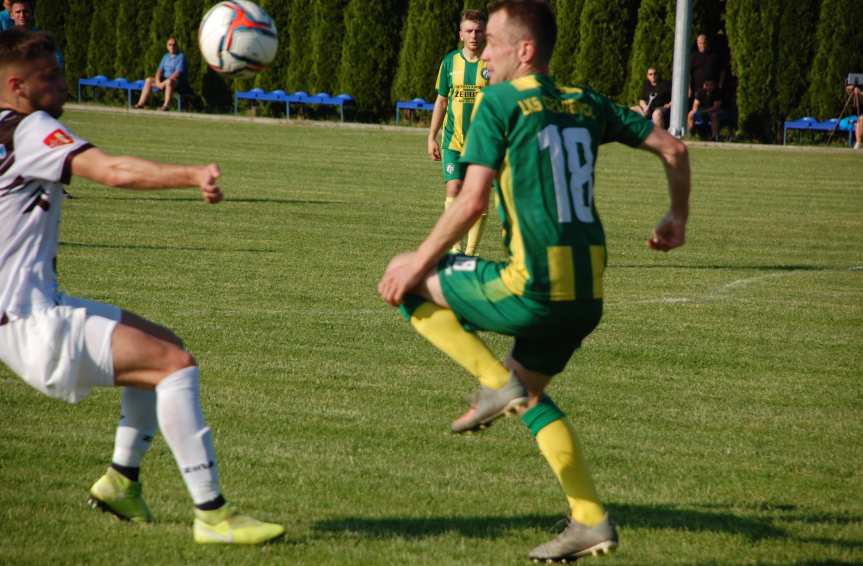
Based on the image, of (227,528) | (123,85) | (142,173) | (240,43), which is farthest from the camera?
(123,85)

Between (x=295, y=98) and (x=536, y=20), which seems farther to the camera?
(x=295, y=98)

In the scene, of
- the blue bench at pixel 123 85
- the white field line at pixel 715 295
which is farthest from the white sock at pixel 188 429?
the blue bench at pixel 123 85

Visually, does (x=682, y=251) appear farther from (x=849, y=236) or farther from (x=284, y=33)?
(x=284, y=33)

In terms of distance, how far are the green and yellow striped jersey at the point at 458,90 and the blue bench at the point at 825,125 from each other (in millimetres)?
23298

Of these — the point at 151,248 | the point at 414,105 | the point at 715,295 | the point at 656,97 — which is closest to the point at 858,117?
the point at 656,97

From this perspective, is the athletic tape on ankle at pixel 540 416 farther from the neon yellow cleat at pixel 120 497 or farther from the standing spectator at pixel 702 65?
the standing spectator at pixel 702 65

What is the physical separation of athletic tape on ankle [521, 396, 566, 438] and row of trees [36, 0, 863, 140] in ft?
106

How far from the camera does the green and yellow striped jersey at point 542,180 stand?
4.79 meters

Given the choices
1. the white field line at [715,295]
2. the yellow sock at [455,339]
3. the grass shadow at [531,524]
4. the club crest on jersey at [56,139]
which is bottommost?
the white field line at [715,295]

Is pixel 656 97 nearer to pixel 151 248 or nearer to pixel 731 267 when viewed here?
pixel 731 267

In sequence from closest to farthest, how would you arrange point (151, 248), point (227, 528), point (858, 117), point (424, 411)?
point (227, 528) → point (424, 411) → point (151, 248) → point (858, 117)

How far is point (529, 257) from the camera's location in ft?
15.9

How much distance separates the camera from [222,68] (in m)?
7.70

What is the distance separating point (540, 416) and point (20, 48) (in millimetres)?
2492
